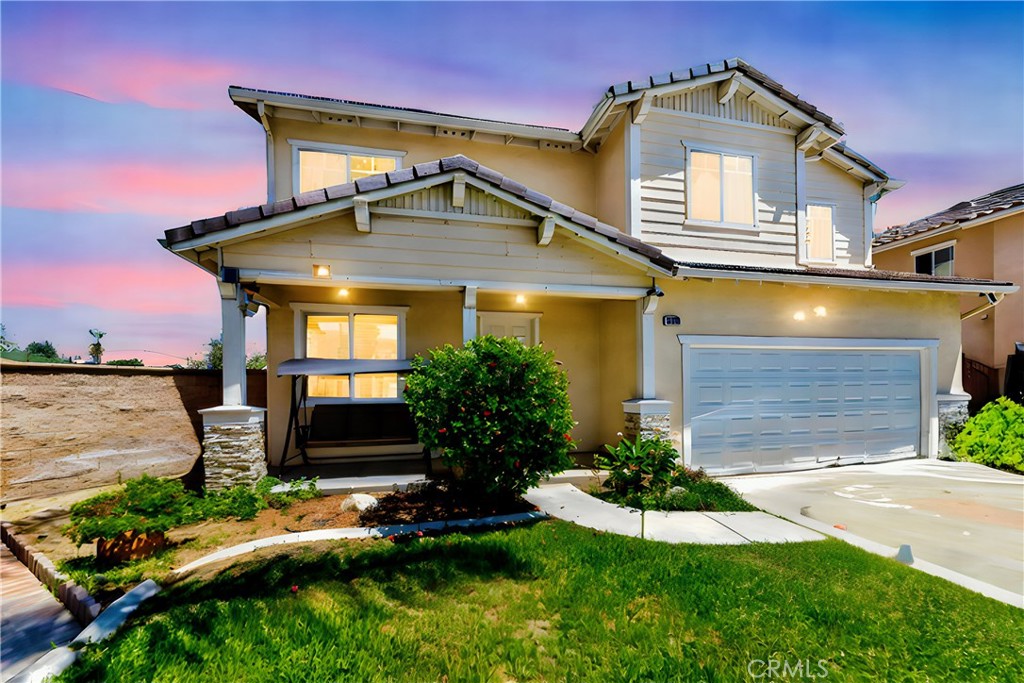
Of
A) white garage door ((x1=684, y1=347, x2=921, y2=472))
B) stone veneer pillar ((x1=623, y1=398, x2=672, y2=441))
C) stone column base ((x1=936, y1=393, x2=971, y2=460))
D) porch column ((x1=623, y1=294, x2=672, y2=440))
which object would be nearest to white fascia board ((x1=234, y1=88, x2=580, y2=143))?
Result: porch column ((x1=623, y1=294, x2=672, y2=440))

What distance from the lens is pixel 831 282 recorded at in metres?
8.33

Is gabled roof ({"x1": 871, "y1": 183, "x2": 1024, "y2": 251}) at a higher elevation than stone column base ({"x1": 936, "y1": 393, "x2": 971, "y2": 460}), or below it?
higher

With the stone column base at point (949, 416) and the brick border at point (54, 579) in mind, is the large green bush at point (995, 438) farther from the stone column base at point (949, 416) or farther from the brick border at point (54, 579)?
the brick border at point (54, 579)

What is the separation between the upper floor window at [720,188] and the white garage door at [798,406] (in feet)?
9.92

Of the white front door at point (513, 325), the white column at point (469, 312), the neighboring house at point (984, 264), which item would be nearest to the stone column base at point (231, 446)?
the white column at point (469, 312)

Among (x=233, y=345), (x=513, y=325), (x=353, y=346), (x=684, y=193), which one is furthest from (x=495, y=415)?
(x=684, y=193)

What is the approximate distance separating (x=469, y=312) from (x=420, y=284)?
2.99ft

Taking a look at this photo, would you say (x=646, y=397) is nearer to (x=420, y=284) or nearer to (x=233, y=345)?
(x=420, y=284)

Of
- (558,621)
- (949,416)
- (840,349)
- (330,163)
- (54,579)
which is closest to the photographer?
(558,621)

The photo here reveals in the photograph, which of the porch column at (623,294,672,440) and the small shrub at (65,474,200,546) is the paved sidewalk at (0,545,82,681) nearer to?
the small shrub at (65,474,200,546)

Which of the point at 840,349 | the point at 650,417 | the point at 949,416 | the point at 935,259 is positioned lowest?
the point at 949,416

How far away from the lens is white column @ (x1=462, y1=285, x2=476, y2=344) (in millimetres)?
6941

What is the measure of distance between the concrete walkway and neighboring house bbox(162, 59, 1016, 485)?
1977 millimetres

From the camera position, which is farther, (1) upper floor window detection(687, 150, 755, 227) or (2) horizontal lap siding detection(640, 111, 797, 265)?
(1) upper floor window detection(687, 150, 755, 227)
